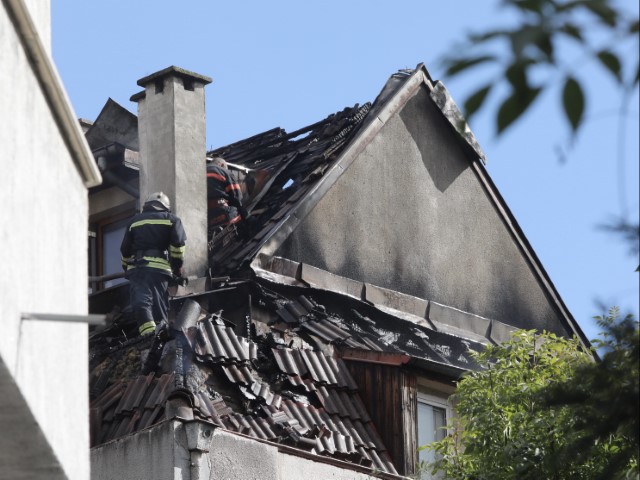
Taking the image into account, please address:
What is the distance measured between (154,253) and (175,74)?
8.39ft

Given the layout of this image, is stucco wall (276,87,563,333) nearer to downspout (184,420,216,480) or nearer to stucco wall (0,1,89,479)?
downspout (184,420,216,480)

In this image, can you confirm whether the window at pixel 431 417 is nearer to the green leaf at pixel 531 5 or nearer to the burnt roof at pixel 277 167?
the burnt roof at pixel 277 167

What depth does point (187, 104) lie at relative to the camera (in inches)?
770

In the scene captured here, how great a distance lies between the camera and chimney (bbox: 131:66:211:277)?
18.9 meters

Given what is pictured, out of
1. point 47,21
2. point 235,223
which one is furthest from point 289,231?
point 47,21

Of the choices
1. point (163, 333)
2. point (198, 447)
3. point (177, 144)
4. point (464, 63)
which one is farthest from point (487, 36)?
point (177, 144)

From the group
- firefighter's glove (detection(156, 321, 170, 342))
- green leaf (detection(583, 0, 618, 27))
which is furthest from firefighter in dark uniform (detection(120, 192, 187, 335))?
green leaf (detection(583, 0, 618, 27))

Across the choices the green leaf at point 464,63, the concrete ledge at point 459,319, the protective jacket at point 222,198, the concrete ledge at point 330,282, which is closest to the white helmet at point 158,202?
the protective jacket at point 222,198

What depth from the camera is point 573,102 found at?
15.8ft

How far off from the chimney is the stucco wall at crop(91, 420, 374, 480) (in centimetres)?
404

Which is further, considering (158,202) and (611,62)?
(158,202)

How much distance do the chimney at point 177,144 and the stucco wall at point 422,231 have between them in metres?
1.13

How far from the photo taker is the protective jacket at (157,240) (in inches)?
696

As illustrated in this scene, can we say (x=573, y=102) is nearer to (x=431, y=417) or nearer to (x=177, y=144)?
(x=431, y=417)
